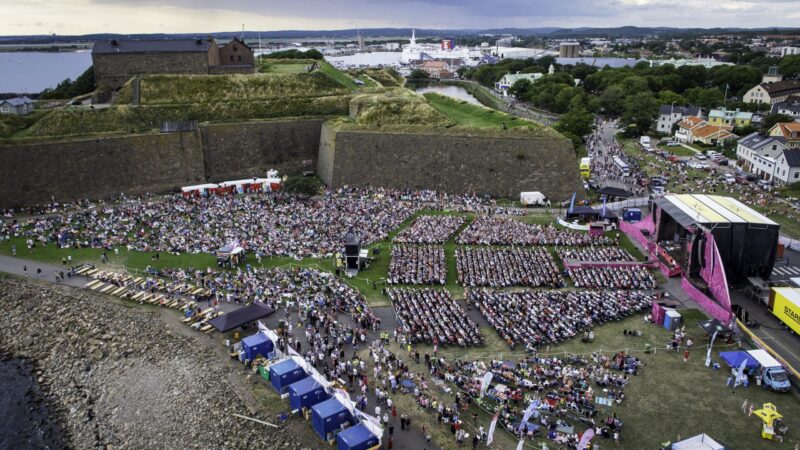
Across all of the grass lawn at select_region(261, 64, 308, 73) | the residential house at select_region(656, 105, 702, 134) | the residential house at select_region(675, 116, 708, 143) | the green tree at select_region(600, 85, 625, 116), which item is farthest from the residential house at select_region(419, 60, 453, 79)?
the residential house at select_region(675, 116, 708, 143)

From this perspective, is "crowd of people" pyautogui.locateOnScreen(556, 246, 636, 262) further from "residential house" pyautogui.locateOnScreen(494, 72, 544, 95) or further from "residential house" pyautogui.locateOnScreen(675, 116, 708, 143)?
"residential house" pyautogui.locateOnScreen(494, 72, 544, 95)

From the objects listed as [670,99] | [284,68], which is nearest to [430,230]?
[284,68]

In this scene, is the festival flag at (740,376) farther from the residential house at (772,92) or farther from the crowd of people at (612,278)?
the residential house at (772,92)

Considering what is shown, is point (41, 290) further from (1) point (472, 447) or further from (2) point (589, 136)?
(2) point (589, 136)

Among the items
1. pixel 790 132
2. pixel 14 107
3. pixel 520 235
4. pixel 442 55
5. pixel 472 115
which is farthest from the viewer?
pixel 442 55

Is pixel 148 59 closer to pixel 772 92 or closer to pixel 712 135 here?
pixel 712 135

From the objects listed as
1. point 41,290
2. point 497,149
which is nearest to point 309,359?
point 41,290
